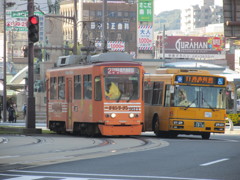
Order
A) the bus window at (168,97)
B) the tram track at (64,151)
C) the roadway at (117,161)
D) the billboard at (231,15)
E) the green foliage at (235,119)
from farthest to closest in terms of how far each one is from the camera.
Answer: the green foliage at (235,119), the bus window at (168,97), the billboard at (231,15), the tram track at (64,151), the roadway at (117,161)

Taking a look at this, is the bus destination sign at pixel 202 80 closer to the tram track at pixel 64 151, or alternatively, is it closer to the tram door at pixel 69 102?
the tram door at pixel 69 102

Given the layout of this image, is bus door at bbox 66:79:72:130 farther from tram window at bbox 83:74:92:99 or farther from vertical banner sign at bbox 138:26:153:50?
vertical banner sign at bbox 138:26:153:50

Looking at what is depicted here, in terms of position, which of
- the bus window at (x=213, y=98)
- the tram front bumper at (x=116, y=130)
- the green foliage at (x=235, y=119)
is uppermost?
the bus window at (x=213, y=98)

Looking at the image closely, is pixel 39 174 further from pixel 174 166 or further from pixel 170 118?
pixel 170 118

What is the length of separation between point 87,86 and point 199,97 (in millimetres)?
4279

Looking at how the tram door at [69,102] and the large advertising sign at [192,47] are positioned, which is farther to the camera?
the large advertising sign at [192,47]

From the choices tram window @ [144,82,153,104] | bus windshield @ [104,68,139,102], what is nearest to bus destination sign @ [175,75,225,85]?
bus windshield @ [104,68,139,102]

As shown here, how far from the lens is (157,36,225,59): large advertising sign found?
575 ft

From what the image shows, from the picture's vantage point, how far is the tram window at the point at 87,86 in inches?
1319

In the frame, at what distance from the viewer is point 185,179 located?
15.3m

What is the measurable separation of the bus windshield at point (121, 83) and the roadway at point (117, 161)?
5379mm

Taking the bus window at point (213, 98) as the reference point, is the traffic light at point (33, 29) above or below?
above

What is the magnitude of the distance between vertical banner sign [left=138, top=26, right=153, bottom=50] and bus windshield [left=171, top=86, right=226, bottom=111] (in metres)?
135

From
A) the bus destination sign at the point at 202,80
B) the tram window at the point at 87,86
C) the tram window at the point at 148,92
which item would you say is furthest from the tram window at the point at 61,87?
the bus destination sign at the point at 202,80
